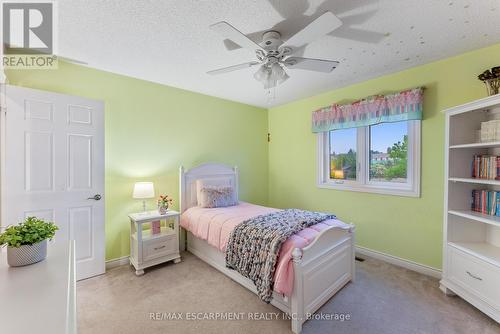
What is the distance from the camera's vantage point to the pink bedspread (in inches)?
69.3

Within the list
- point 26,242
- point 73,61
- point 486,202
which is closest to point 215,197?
point 26,242

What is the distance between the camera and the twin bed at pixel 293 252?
1757 mm

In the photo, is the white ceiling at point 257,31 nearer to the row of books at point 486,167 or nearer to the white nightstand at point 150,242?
the row of books at point 486,167

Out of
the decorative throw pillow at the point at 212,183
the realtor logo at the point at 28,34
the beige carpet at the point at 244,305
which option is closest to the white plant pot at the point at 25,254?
the beige carpet at the point at 244,305

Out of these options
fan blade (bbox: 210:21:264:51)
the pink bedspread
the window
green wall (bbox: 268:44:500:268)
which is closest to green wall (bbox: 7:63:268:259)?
the pink bedspread

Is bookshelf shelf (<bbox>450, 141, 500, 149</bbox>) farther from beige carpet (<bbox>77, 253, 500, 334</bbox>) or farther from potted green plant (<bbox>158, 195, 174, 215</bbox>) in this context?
potted green plant (<bbox>158, 195, 174, 215</bbox>)

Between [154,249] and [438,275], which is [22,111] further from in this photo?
[438,275]

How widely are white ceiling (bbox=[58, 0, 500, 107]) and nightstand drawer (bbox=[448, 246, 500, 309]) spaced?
2.02 metres

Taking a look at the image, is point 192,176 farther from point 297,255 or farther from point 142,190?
point 297,255

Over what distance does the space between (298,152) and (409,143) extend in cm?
166

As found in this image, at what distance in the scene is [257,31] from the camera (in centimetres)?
189

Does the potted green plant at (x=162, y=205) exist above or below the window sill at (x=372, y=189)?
below

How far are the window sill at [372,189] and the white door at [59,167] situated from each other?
10.5 ft

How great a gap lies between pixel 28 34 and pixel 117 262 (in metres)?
2.60
